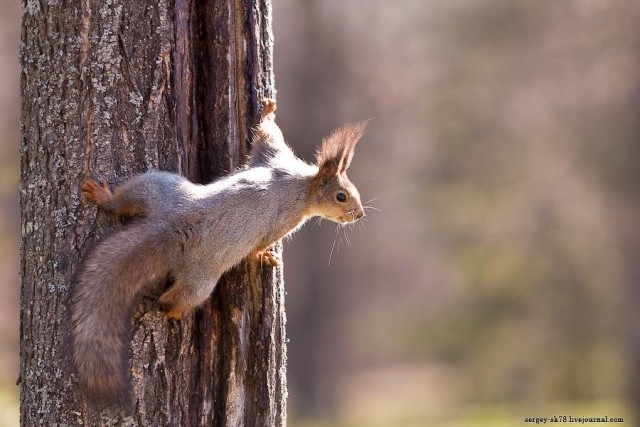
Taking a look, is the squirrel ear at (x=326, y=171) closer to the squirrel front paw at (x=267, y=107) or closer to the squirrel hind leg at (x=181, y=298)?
the squirrel front paw at (x=267, y=107)

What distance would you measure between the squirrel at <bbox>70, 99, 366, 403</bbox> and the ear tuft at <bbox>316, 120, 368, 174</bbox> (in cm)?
10

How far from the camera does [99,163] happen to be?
308cm

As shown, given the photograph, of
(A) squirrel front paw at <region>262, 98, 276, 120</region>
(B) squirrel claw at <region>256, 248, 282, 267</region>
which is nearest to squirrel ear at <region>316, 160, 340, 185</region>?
(A) squirrel front paw at <region>262, 98, 276, 120</region>

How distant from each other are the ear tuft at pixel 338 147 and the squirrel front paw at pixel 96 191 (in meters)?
1.22

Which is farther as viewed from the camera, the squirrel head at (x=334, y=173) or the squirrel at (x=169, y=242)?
the squirrel head at (x=334, y=173)

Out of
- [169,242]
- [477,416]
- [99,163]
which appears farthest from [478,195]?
[99,163]

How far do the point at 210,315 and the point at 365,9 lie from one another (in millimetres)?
12802

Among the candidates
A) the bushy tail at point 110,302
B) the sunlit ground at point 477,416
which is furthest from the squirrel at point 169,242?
the sunlit ground at point 477,416

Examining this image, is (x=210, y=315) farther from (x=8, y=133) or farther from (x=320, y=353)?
(x=320, y=353)

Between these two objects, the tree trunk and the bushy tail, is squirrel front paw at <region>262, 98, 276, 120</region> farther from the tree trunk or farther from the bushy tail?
the bushy tail

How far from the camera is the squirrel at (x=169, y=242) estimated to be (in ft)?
9.59

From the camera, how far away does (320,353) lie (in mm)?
16297

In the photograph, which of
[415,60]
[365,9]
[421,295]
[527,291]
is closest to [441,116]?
[415,60]

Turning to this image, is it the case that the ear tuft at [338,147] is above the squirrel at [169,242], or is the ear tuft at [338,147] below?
above
